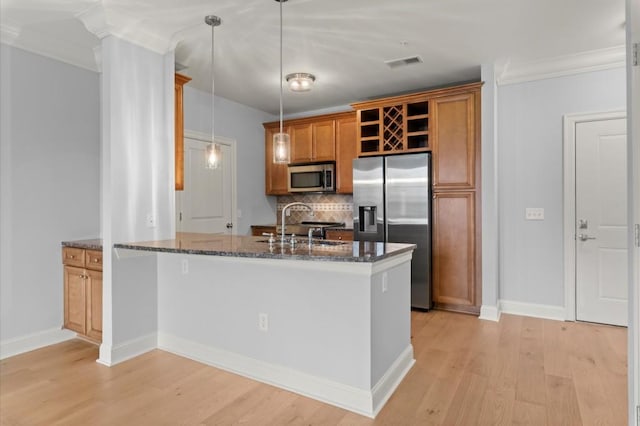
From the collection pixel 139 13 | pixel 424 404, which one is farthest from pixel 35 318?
pixel 424 404

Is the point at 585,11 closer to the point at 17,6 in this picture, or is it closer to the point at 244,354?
the point at 244,354

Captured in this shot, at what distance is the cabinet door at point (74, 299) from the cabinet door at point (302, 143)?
3114 mm

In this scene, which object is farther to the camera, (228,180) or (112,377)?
(228,180)

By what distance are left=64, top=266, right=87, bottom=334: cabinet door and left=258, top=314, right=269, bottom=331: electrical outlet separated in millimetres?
1621

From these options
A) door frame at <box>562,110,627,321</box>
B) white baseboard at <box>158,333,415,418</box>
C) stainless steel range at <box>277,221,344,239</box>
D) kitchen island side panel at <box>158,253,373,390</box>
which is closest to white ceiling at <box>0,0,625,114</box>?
door frame at <box>562,110,627,321</box>

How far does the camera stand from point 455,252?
163 inches

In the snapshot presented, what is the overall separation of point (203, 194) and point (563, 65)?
4.15 meters

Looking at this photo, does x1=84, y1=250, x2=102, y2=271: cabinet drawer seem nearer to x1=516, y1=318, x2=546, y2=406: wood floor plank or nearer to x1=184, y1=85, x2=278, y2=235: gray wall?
x1=184, y1=85, x2=278, y2=235: gray wall

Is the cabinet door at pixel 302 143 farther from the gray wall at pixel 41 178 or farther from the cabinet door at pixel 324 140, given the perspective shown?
the gray wall at pixel 41 178

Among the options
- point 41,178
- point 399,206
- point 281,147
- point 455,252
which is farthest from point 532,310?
point 41,178

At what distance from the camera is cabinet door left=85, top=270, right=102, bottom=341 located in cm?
306

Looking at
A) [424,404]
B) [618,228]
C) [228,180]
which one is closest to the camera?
[424,404]

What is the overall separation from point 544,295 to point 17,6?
514 cm

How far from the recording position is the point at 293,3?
271 centimetres
